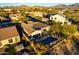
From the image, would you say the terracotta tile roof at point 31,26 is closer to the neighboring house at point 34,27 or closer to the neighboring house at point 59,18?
the neighboring house at point 34,27

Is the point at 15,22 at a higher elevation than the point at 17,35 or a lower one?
higher

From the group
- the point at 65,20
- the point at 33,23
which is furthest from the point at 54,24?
the point at 33,23

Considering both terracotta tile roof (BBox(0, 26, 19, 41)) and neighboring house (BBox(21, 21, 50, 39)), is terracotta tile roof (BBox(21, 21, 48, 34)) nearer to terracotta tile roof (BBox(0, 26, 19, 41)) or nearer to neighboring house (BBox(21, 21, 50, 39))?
neighboring house (BBox(21, 21, 50, 39))

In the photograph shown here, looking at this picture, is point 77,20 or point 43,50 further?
point 77,20

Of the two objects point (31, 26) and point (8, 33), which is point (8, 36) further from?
point (31, 26)

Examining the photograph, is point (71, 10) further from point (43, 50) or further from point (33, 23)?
point (43, 50)

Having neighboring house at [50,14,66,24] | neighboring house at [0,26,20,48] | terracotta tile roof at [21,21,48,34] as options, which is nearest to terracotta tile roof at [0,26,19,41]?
neighboring house at [0,26,20,48]

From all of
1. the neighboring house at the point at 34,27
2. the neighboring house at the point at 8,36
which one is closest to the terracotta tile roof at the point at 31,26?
the neighboring house at the point at 34,27
